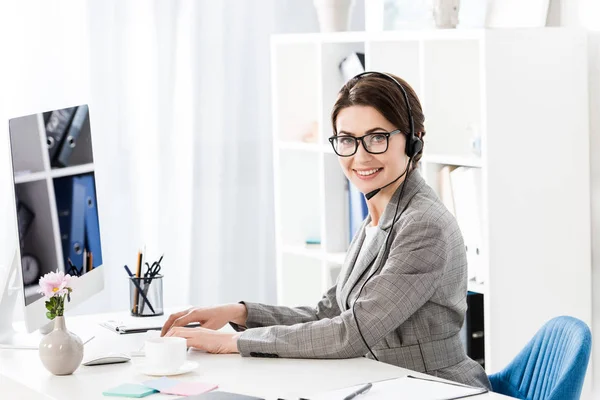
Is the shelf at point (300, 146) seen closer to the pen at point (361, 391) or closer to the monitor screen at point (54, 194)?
the monitor screen at point (54, 194)

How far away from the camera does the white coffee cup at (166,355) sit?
6.02ft

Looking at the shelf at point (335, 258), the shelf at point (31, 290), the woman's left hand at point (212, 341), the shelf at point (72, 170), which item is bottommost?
the woman's left hand at point (212, 341)

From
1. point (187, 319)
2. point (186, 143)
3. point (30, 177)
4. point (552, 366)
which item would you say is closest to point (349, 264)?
point (187, 319)

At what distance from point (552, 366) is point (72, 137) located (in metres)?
1.23

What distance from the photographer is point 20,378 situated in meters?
1.86

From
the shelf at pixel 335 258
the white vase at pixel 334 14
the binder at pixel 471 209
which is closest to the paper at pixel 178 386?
the binder at pixel 471 209

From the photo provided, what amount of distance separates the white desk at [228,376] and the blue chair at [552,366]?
10.7 inches

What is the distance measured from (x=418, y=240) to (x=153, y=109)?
6.43ft

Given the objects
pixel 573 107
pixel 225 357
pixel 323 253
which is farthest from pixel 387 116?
pixel 323 253

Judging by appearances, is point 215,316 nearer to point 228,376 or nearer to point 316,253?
point 228,376

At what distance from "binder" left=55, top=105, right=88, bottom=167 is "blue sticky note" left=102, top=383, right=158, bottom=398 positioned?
0.69 meters

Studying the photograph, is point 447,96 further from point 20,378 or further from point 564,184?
point 20,378

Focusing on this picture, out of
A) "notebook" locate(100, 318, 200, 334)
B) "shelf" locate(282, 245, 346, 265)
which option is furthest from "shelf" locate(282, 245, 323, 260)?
"notebook" locate(100, 318, 200, 334)

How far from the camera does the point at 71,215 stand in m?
2.28
